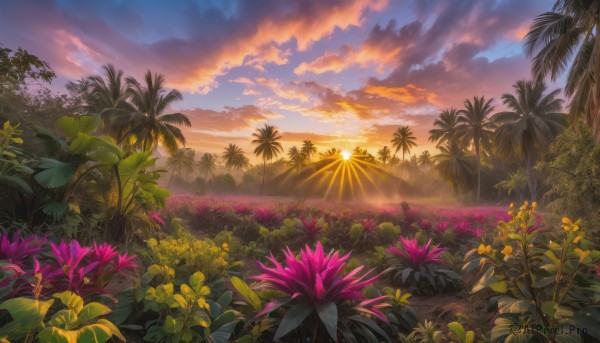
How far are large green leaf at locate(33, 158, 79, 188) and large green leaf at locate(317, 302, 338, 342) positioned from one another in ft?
14.2

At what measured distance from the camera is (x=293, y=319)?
2.35 metres

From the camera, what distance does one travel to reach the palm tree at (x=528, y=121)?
27953 mm

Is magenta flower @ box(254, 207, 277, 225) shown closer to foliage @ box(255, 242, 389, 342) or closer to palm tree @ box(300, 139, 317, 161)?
foliage @ box(255, 242, 389, 342)

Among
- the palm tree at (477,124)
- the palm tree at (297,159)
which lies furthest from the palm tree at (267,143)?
the palm tree at (477,124)

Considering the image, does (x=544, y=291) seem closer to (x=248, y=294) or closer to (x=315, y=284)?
(x=315, y=284)

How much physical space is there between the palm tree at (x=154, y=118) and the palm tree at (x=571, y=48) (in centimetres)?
2638

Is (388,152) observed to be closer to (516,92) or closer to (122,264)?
(516,92)

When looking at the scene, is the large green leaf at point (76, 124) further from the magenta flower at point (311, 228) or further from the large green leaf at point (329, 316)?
the large green leaf at point (329, 316)

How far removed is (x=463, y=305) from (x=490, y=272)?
1697 mm

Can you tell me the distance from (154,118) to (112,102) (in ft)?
11.5

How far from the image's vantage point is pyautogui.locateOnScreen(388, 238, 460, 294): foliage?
462 cm

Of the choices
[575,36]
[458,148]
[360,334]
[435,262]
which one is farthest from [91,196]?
[458,148]

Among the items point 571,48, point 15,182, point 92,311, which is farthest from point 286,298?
point 571,48

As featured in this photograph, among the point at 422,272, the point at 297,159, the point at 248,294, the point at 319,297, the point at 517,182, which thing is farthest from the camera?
the point at 297,159
